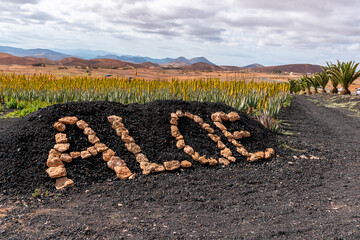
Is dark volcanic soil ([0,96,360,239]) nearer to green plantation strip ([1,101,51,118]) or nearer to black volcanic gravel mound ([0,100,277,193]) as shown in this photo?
black volcanic gravel mound ([0,100,277,193])

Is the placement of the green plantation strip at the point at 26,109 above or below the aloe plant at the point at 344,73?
below

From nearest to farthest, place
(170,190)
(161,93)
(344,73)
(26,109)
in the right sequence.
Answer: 1. (170,190)
2. (161,93)
3. (26,109)
4. (344,73)

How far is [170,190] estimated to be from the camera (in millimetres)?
4008

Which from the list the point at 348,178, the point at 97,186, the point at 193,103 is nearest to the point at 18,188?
the point at 97,186

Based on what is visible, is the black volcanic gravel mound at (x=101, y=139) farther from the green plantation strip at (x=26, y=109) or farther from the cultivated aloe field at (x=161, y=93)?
the green plantation strip at (x=26, y=109)

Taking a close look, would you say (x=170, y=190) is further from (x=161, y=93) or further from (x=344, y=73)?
(x=344, y=73)

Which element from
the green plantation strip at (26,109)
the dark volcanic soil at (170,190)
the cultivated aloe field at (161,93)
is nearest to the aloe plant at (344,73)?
the cultivated aloe field at (161,93)

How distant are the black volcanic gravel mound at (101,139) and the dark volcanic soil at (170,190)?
17 millimetres

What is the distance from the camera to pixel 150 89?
8820 millimetres

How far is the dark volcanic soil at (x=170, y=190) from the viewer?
9.77ft

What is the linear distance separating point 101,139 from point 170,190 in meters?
1.59

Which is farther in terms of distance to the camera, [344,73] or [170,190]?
[344,73]

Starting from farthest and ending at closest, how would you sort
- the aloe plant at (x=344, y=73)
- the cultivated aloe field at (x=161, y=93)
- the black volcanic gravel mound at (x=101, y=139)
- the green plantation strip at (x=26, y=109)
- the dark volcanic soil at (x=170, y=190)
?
1. the aloe plant at (x=344, y=73)
2. the green plantation strip at (x=26, y=109)
3. the cultivated aloe field at (x=161, y=93)
4. the black volcanic gravel mound at (x=101, y=139)
5. the dark volcanic soil at (x=170, y=190)

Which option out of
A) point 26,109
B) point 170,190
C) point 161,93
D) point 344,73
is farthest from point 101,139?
point 344,73
